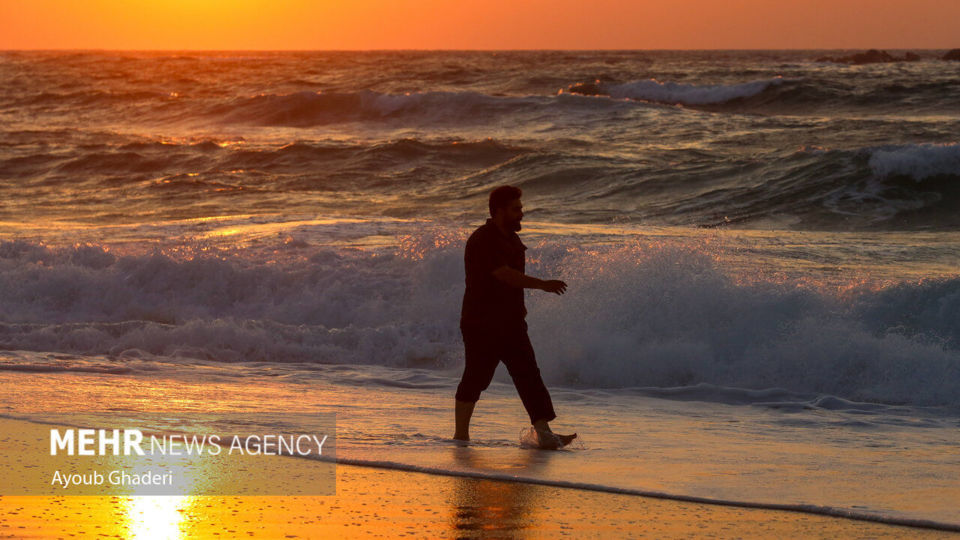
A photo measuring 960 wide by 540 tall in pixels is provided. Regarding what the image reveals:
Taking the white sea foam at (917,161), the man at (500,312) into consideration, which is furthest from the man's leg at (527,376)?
the white sea foam at (917,161)

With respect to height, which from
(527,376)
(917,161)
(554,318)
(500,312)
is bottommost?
(527,376)

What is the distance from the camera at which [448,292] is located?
1176 centimetres

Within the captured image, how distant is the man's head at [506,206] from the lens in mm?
6191

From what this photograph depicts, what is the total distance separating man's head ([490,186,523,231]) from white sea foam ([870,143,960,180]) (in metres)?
14.3

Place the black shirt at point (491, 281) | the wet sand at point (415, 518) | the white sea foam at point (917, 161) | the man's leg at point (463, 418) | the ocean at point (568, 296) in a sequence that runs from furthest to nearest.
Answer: the white sea foam at point (917, 161) → the ocean at point (568, 296) → the man's leg at point (463, 418) → the black shirt at point (491, 281) → the wet sand at point (415, 518)

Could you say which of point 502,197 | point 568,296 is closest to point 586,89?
point 568,296

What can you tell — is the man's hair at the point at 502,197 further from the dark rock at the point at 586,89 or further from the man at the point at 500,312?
the dark rock at the point at 586,89

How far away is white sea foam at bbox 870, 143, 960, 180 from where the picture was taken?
19125mm

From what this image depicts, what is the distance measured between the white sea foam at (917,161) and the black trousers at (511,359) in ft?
46.7

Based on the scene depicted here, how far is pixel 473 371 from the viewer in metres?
6.46

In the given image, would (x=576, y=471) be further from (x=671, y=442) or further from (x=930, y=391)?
(x=930, y=391)

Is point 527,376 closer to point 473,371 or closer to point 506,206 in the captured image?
point 473,371

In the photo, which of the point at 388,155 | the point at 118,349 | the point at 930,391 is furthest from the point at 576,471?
the point at 388,155

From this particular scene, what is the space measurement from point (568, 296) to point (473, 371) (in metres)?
4.43
